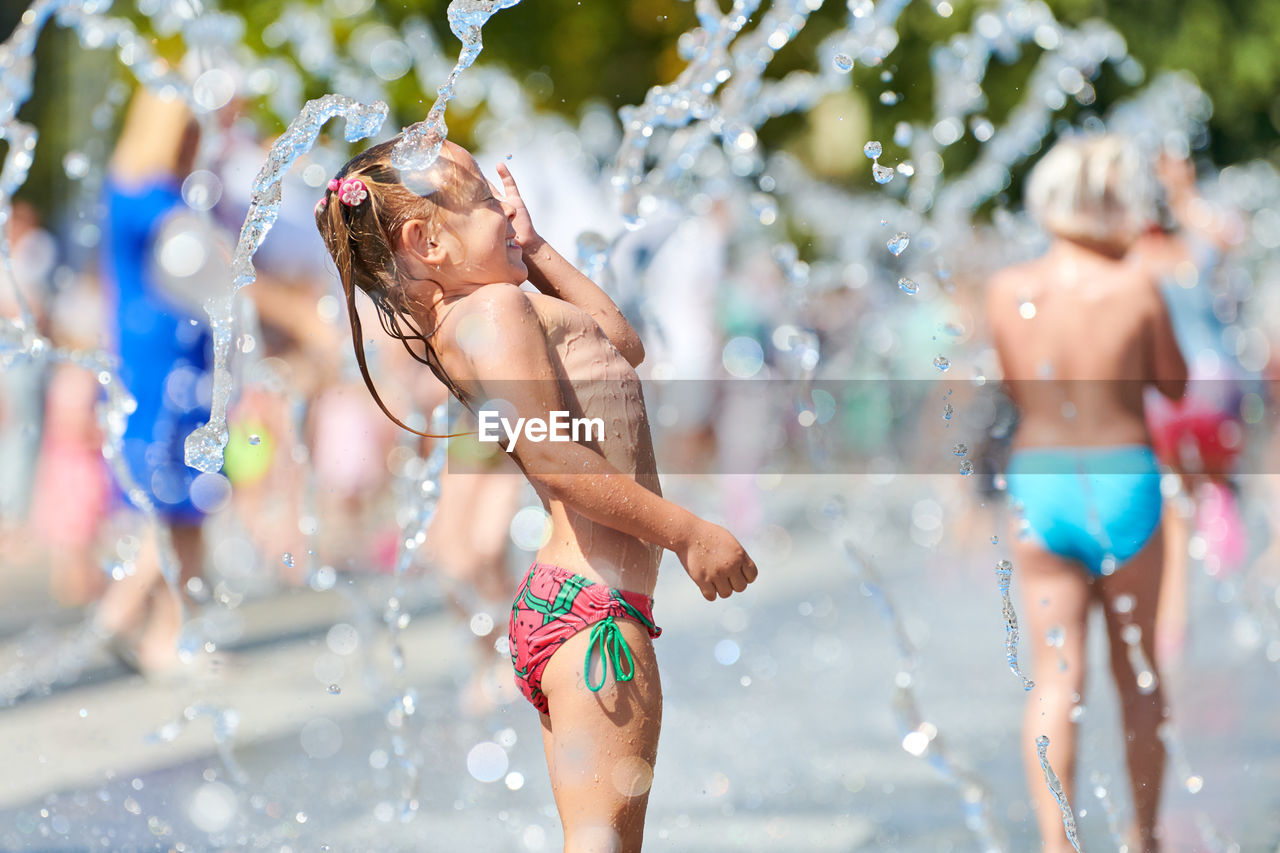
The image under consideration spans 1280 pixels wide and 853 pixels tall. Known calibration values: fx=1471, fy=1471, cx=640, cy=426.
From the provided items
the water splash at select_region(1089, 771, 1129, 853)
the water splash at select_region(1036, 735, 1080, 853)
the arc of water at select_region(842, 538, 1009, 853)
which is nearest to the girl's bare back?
the arc of water at select_region(842, 538, 1009, 853)

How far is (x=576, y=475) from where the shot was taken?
2068mm

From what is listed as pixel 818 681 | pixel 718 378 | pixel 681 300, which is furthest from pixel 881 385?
pixel 818 681

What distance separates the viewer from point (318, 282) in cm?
657

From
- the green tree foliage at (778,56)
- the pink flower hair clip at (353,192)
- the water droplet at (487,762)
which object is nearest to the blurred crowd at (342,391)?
the water droplet at (487,762)

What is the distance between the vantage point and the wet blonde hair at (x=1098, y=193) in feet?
11.3

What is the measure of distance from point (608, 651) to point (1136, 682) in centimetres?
160

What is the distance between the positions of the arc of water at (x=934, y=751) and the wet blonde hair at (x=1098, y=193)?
0.96 metres

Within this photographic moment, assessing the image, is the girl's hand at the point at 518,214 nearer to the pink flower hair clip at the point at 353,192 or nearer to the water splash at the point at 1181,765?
the pink flower hair clip at the point at 353,192

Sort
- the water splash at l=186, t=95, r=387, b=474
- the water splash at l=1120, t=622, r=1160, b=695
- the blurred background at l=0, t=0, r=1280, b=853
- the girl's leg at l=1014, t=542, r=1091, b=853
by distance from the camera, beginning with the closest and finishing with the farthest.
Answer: the water splash at l=186, t=95, r=387, b=474, the girl's leg at l=1014, t=542, r=1091, b=853, the water splash at l=1120, t=622, r=1160, b=695, the blurred background at l=0, t=0, r=1280, b=853

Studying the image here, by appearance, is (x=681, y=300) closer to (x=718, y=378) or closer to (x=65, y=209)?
(x=718, y=378)

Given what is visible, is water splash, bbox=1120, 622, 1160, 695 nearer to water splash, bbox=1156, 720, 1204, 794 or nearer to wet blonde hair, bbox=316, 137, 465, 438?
water splash, bbox=1156, 720, 1204, 794

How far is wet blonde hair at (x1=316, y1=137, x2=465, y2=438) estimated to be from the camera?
2.11 m

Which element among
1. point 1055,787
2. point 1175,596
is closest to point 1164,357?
point 1055,787

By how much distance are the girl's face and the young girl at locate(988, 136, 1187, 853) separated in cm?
169
